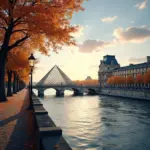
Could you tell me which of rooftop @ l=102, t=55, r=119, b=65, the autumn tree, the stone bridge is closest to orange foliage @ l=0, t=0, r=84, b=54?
the autumn tree

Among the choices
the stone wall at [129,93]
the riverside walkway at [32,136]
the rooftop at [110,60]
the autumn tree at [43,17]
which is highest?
the rooftop at [110,60]

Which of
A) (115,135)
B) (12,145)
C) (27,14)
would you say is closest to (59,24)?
(27,14)

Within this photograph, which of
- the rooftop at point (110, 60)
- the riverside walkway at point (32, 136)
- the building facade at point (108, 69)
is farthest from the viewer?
the rooftop at point (110, 60)

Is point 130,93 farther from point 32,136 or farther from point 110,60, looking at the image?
point 32,136

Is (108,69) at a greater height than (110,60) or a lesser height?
lesser

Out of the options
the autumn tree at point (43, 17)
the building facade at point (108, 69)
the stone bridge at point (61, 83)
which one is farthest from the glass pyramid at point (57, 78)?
the autumn tree at point (43, 17)

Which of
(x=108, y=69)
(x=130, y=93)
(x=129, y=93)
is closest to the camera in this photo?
(x=130, y=93)

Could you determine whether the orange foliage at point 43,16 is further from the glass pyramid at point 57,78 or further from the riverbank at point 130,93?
the glass pyramid at point 57,78

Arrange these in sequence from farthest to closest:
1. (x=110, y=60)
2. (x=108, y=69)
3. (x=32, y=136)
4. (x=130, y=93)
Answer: (x=110, y=60)
(x=108, y=69)
(x=130, y=93)
(x=32, y=136)

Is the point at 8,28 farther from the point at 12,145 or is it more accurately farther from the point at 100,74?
the point at 100,74

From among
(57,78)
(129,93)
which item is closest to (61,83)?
(57,78)

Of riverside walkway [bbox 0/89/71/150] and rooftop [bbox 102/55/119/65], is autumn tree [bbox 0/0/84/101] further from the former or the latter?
rooftop [bbox 102/55/119/65]

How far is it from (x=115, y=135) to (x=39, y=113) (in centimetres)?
1326

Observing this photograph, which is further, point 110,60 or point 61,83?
point 110,60
